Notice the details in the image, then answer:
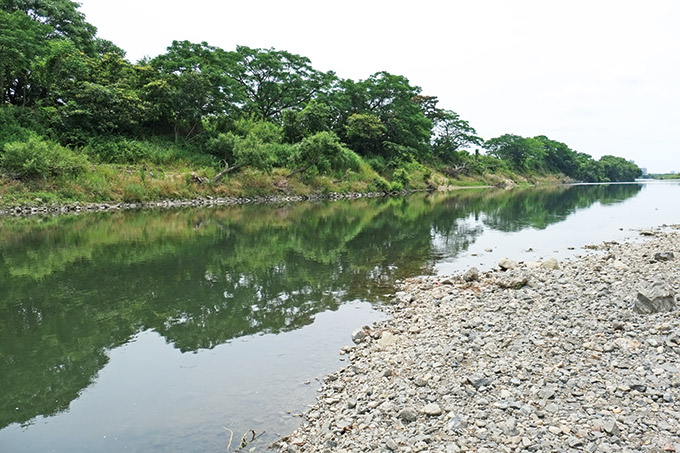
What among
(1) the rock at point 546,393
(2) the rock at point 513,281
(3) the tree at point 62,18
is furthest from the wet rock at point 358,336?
(3) the tree at point 62,18

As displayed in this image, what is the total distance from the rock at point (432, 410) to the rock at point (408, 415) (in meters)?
0.11

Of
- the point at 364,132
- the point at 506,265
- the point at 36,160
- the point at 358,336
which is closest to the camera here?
the point at 358,336

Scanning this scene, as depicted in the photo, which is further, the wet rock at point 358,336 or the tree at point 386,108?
the tree at point 386,108

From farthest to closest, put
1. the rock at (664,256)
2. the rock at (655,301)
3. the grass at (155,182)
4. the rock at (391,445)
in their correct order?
the grass at (155,182) < the rock at (664,256) < the rock at (655,301) < the rock at (391,445)

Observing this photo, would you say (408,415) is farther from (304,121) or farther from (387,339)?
(304,121)

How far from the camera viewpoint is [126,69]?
38.8 meters

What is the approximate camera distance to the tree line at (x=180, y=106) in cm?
3147

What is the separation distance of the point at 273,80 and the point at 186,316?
1874 inches

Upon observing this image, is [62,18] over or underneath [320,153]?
over

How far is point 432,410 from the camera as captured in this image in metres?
4.61

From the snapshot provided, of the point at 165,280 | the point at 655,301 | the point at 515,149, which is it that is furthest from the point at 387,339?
the point at 515,149

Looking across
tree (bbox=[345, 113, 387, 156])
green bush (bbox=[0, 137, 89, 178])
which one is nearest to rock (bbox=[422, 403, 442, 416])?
green bush (bbox=[0, 137, 89, 178])

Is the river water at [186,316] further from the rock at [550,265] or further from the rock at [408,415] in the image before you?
the rock at [550,265]

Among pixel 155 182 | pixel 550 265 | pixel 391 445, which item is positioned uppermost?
pixel 155 182
